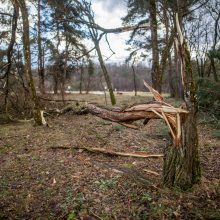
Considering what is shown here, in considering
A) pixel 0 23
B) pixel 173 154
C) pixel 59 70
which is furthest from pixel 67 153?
pixel 59 70

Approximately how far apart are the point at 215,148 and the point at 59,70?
16.8 meters

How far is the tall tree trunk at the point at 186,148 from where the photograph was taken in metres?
5.39

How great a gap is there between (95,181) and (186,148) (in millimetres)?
2092

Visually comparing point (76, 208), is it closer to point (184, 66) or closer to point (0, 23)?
point (184, 66)

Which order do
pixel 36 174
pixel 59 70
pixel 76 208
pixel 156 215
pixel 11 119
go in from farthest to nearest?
pixel 59 70, pixel 11 119, pixel 36 174, pixel 76 208, pixel 156 215

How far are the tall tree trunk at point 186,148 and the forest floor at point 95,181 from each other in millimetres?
218

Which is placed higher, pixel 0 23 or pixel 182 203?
pixel 0 23

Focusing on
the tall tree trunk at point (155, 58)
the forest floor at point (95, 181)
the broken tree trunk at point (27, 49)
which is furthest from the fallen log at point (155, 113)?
the tall tree trunk at point (155, 58)

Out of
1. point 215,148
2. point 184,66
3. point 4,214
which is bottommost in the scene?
point 4,214

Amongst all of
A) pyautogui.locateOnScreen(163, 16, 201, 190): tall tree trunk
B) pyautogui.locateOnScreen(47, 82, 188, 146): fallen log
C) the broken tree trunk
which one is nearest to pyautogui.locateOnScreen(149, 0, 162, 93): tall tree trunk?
the broken tree trunk

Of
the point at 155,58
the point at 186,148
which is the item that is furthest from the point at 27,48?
the point at 186,148

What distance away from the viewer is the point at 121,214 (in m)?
4.97

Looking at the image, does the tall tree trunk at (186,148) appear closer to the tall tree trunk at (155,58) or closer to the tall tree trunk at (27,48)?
the tall tree trunk at (27,48)

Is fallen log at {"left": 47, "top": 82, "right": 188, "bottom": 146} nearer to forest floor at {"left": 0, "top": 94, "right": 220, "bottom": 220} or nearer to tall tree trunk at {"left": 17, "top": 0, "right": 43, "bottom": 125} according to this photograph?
forest floor at {"left": 0, "top": 94, "right": 220, "bottom": 220}
